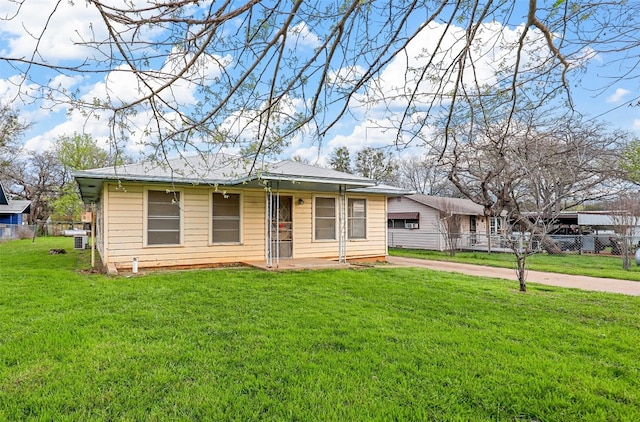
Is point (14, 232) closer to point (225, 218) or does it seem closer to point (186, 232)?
point (186, 232)

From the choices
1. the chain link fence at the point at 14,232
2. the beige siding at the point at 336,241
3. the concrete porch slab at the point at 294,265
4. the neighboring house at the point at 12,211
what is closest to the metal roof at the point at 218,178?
the beige siding at the point at 336,241

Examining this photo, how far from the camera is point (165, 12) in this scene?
2650mm

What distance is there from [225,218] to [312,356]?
6820mm

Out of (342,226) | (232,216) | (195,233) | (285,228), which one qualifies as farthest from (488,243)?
(195,233)

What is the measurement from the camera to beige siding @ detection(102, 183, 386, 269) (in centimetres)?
841

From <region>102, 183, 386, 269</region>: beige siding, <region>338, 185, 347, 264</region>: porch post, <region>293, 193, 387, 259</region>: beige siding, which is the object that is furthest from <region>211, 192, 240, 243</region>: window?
<region>338, 185, 347, 264</region>: porch post

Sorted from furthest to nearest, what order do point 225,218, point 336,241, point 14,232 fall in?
point 14,232
point 336,241
point 225,218

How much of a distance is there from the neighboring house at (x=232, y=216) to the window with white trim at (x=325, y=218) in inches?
1.2

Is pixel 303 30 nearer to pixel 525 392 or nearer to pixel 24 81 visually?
pixel 24 81

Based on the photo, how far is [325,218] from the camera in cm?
1105

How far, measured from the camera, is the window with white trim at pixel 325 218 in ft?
35.8

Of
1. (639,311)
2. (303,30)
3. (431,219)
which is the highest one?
(303,30)

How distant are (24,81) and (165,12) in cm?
106

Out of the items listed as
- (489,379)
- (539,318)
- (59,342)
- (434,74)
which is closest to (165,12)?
(434,74)
